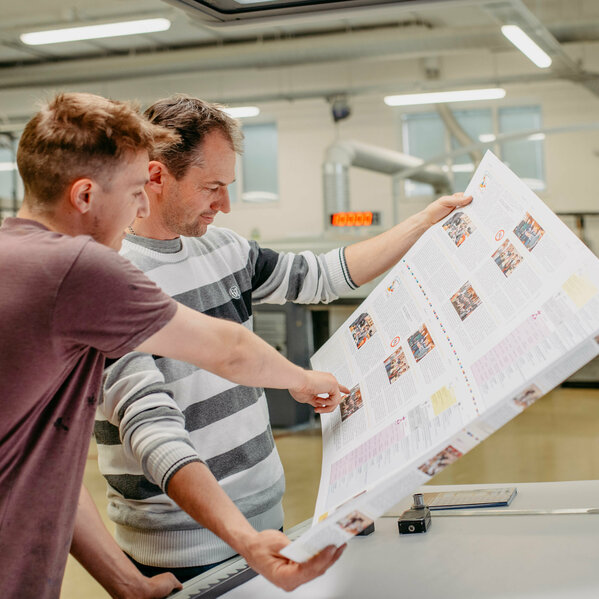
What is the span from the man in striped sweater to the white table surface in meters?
0.23

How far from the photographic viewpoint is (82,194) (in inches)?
37.3

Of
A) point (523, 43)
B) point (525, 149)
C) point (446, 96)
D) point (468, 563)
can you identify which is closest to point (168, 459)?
point (468, 563)

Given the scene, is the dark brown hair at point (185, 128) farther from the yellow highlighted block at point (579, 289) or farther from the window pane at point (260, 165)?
the window pane at point (260, 165)

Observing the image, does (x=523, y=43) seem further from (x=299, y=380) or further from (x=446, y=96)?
(x=299, y=380)

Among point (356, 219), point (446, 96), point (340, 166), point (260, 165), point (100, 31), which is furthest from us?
point (260, 165)

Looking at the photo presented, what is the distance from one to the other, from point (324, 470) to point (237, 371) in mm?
262

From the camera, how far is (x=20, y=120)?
12.7 m

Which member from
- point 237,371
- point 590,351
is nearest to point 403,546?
point 237,371

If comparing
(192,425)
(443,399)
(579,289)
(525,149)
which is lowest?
(192,425)

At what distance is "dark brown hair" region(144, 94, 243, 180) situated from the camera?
1456mm

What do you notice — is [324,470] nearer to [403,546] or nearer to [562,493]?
[403,546]

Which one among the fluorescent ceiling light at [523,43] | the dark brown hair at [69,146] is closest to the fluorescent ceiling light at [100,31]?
the fluorescent ceiling light at [523,43]

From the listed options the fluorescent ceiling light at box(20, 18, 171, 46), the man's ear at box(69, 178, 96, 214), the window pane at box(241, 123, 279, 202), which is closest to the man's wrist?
the man's ear at box(69, 178, 96, 214)

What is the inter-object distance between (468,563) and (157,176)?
2.97 feet
